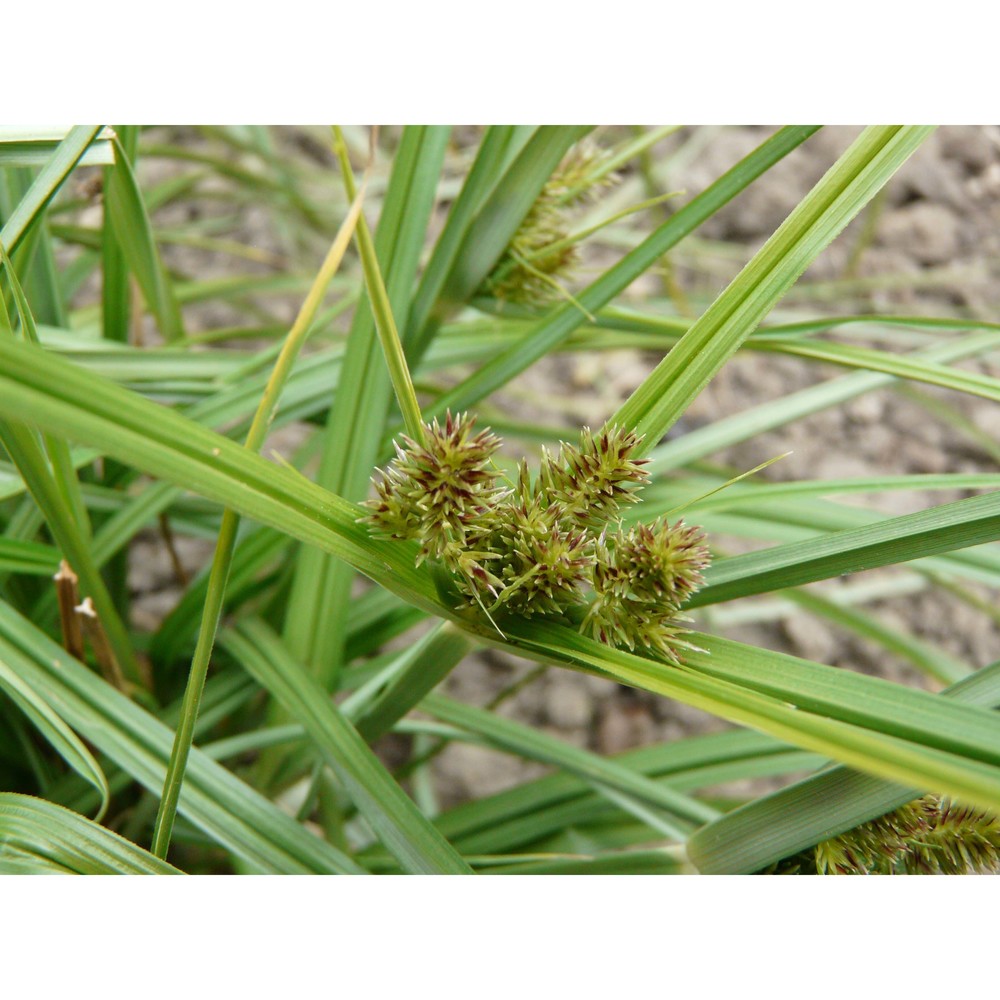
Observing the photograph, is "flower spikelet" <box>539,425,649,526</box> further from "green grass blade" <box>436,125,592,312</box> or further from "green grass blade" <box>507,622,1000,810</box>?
"green grass blade" <box>436,125,592,312</box>

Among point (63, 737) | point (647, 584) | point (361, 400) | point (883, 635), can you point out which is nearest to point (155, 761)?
point (63, 737)

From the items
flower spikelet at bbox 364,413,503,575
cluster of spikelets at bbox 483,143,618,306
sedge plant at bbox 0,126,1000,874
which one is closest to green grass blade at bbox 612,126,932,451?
sedge plant at bbox 0,126,1000,874

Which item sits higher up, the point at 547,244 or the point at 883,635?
the point at 547,244

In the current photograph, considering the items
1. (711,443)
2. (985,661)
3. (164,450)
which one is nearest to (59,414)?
(164,450)

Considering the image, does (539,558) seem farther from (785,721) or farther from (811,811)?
(811,811)

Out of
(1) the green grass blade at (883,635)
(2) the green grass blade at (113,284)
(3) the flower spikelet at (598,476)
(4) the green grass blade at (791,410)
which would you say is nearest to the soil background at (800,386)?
(1) the green grass blade at (883,635)

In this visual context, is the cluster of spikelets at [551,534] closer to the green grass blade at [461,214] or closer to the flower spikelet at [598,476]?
the flower spikelet at [598,476]
